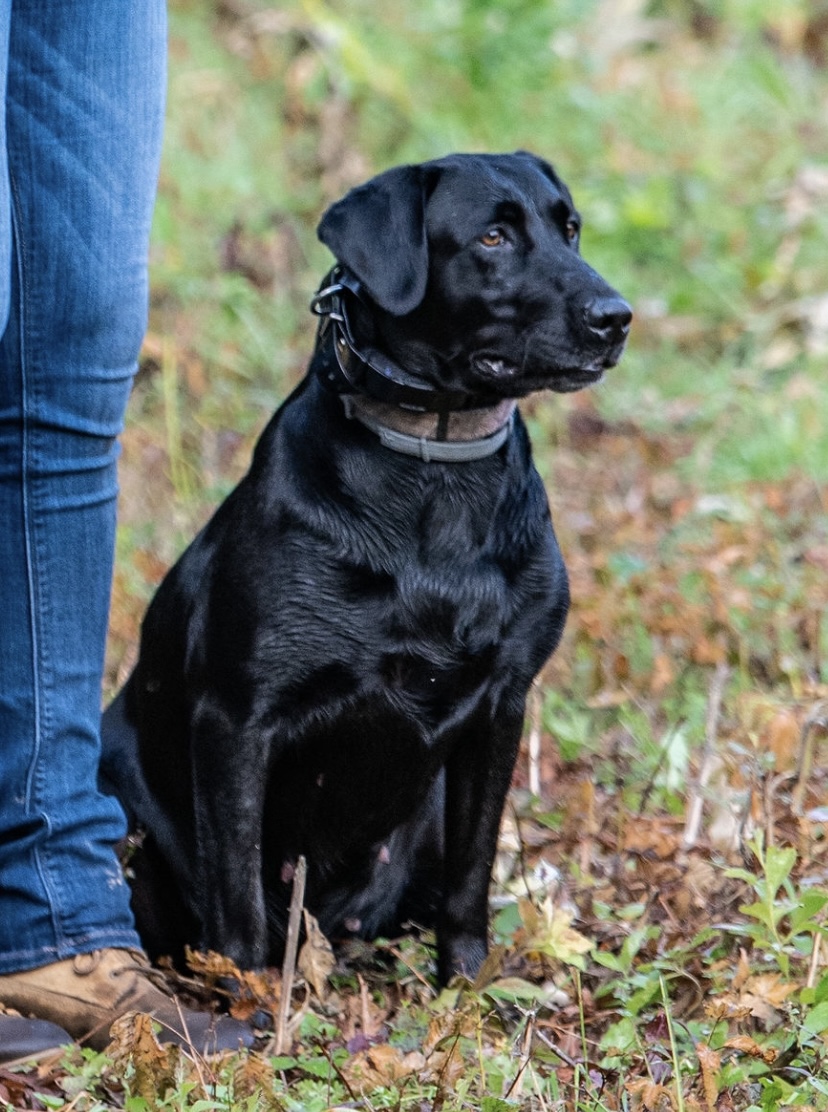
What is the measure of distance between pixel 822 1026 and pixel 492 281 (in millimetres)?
1280

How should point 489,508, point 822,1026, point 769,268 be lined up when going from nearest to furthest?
point 822,1026 < point 489,508 < point 769,268

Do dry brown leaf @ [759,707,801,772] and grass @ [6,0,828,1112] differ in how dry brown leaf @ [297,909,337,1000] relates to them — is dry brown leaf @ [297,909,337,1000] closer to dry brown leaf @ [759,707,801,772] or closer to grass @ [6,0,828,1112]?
grass @ [6,0,828,1112]

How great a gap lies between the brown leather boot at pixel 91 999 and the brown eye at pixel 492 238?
4.25 feet

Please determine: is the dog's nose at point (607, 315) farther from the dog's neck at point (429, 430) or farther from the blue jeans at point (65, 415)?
the blue jeans at point (65, 415)

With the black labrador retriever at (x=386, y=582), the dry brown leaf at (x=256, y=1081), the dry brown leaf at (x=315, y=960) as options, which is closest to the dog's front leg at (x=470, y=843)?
the black labrador retriever at (x=386, y=582)

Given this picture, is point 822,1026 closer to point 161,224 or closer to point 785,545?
point 785,545

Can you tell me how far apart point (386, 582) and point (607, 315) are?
0.57 m

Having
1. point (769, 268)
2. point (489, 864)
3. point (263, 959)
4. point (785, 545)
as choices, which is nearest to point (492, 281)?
point (489, 864)

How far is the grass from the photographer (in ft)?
6.86

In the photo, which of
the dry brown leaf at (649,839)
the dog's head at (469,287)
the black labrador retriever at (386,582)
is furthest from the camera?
the dry brown leaf at (649,839)

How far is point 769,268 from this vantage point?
651cm

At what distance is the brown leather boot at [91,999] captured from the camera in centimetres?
228

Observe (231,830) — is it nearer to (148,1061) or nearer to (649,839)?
(148,1061)

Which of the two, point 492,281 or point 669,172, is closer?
point 492,281
